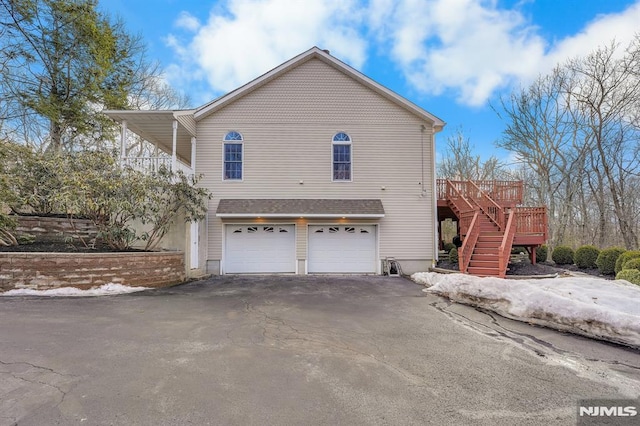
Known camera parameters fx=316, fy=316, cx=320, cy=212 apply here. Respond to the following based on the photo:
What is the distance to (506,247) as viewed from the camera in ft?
32.2

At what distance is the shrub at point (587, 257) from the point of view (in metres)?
10.8

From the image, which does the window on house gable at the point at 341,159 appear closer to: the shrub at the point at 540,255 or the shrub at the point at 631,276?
the shrub at the point at 631,276

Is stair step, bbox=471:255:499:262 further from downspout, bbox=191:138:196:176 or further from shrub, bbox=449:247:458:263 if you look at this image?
downspout, bbox=191:138:196:176

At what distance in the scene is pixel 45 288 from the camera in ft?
25.0

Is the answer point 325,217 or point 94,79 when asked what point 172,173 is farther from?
point 94,79

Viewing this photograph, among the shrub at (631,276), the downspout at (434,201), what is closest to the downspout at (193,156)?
the downspout at (434,201)

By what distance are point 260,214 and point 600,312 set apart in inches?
365

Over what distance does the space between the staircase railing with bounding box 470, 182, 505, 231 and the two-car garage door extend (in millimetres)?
4210

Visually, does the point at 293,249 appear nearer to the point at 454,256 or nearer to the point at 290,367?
the point at 454,256

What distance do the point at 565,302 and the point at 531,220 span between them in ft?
22.7

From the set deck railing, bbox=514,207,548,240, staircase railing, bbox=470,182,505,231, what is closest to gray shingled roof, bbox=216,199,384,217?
staircase railing, bbox=470,182,505,231
